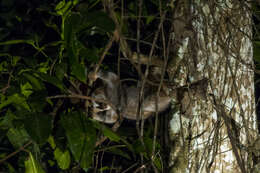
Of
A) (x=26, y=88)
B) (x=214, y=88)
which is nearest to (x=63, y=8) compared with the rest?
(x=26, y=88)

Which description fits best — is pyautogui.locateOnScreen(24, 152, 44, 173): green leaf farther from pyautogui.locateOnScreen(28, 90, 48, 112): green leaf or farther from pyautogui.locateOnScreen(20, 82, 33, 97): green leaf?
pyautogui.locateOnScreen(20, 82, 33, 97): green leaf

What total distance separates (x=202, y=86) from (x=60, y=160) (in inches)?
29.3

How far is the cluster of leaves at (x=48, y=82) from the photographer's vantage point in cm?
121

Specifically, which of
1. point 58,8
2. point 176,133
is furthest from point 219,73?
point 58,8

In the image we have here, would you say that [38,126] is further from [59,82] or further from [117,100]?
[117,100]

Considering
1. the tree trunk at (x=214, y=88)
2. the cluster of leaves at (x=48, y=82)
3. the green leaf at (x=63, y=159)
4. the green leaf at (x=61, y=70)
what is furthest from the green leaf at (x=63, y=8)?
the green leaf at (x=63, y=159)

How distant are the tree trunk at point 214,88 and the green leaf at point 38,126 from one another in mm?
592

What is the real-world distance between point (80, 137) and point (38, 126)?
0.16 metres

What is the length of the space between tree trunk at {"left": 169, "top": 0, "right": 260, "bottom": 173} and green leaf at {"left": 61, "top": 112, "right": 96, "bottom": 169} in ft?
1.40

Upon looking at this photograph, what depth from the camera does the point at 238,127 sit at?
140cm

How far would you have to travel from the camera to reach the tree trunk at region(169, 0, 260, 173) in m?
1.35

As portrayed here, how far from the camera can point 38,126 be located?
1162 mm

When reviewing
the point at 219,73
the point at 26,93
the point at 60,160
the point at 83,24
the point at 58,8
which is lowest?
the point at 60,160

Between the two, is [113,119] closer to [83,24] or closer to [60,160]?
[60,160]
